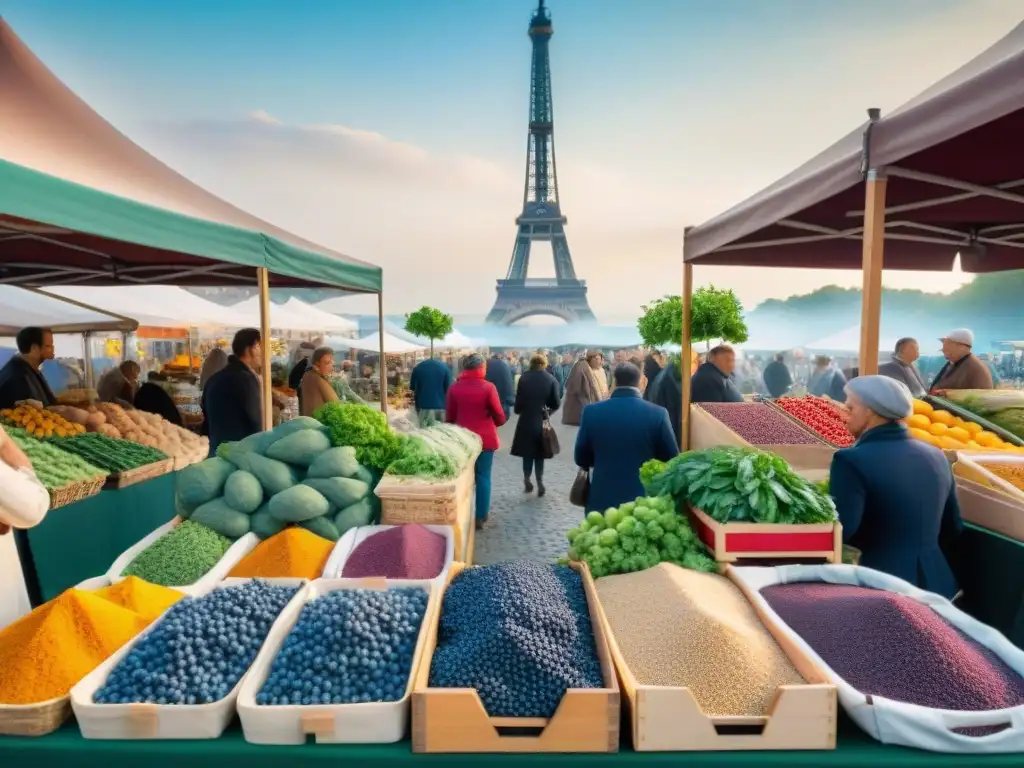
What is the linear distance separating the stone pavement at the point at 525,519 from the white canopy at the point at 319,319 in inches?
250

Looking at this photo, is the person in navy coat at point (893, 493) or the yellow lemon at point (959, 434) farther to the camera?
the yellow lemon at point (959, 434)

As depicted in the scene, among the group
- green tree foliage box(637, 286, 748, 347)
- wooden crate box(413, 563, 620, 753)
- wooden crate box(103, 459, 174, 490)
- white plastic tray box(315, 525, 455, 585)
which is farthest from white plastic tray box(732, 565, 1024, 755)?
green tree foliage box(637, 286, 748, 347)

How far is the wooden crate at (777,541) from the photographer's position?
224cm

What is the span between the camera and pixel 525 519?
21.3 ft

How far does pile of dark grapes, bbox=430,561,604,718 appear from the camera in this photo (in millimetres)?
1532

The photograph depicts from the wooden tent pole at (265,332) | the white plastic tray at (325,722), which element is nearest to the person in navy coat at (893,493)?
the white plastic tray at (325,722)

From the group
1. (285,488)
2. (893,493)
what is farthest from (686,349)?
(285,488)

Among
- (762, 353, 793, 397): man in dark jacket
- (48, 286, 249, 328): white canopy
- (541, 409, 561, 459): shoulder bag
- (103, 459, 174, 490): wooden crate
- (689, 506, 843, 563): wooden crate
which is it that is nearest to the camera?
(689, 506, 843, 563): wooden crate

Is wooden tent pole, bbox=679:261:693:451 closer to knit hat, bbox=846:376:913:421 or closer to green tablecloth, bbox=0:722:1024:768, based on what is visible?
knit hat, bbox=846:376:913:421

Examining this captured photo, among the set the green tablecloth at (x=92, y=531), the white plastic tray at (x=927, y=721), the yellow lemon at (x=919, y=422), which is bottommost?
the green tablecloth at (x=92, y=531)

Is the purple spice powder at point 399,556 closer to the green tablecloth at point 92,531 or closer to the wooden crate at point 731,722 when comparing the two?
the wooden crate at point 731,722

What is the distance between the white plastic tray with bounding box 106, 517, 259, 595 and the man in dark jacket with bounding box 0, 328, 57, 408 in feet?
12.7

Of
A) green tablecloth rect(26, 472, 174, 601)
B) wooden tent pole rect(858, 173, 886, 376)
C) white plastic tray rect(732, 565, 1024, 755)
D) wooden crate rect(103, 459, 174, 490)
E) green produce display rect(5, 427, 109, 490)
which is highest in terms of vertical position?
wooden tent pole rect(858, 173, 886, 376)

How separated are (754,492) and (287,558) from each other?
1.85m
